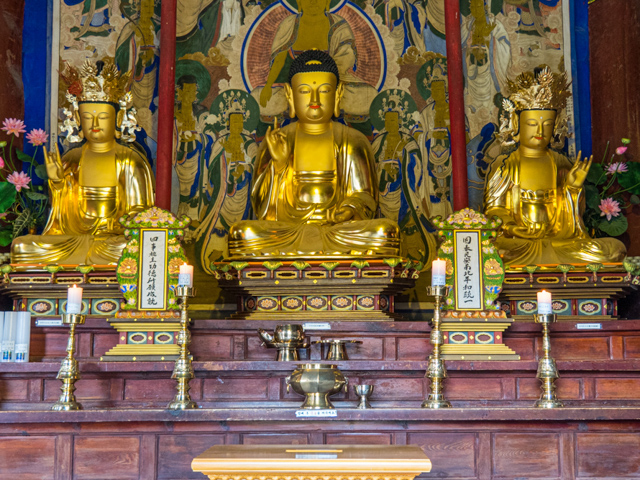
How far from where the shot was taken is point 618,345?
4930 mm

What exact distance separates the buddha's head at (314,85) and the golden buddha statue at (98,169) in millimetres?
1236

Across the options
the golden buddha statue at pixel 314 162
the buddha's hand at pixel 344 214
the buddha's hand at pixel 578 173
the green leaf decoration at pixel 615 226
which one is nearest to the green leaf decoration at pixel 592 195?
the green leaf decoration at pixel 615 226

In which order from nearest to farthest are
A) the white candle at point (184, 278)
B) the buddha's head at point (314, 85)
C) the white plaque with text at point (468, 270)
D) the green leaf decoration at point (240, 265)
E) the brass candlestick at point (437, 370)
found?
the brass candlestick at point (437, 370) → the white candle at point (184, 278) → the white plaque with text at point (468, 270) → the green leaf decoration at point (240, 265) → the buddha's head at point (314, 85)

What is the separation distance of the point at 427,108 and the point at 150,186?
2297mm

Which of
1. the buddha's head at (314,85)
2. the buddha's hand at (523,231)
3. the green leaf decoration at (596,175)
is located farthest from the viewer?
the buddha's head at (314,85)

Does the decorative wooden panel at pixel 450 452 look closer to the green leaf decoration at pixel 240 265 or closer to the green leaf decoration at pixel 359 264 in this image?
the green leaf decoration at pixel 359 264

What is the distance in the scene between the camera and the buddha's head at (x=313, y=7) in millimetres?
7238

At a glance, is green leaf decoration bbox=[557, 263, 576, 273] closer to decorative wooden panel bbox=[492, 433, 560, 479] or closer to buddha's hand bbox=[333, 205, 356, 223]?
buddha's hand bbox=[333, 205, 356, 223]

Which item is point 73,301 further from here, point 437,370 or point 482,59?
point 482,59

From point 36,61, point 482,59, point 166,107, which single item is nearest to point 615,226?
point 482,59

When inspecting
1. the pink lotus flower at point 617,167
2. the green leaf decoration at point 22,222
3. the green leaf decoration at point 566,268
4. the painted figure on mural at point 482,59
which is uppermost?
the painted figure on mural at point 482,59

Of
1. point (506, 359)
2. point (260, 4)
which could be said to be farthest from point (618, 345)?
point (260, 4)

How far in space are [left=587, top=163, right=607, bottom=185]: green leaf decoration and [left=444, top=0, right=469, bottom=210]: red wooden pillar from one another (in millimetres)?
930

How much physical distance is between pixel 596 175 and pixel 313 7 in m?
2.68
